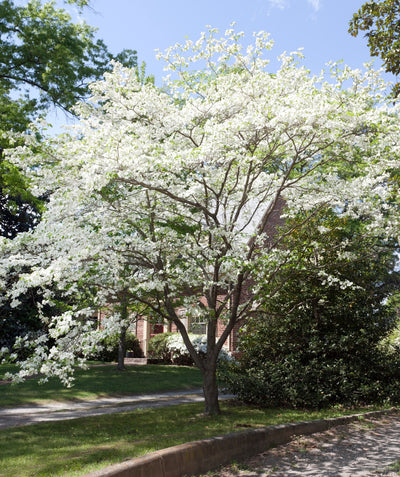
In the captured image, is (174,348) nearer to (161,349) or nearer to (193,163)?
(161,349)

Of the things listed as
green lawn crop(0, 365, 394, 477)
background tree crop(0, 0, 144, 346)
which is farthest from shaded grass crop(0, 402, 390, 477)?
background tree crop(0, 0, 144, 346)

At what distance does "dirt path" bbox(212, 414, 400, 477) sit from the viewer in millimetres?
6059

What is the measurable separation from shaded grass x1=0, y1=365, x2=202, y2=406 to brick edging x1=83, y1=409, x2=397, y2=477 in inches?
306

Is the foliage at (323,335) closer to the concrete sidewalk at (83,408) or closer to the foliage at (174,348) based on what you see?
the concrete sidewalk at (83,408)

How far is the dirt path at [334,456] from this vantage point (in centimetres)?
606

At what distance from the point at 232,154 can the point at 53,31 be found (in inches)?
560

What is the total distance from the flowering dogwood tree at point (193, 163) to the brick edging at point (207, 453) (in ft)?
7.57

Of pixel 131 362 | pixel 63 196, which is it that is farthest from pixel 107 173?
pixel 131 362

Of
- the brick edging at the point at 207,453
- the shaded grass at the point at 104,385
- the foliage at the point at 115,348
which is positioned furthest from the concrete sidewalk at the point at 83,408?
the foliage at the point at 115,348

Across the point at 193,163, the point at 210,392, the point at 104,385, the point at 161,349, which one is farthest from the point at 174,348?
the point at 193,163

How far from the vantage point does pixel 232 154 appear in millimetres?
7684

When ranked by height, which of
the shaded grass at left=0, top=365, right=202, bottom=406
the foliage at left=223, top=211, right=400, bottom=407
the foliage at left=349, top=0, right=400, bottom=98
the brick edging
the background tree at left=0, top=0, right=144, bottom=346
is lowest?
the brick edging

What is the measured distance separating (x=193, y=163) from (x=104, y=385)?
10.2m

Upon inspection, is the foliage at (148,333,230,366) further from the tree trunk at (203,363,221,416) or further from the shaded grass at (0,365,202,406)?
the tree trunk at (203,363,221,416)
